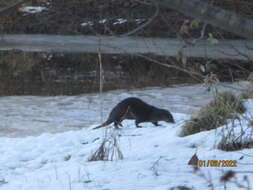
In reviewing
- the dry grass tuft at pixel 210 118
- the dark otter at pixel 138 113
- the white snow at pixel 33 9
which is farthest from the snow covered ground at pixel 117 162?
the white snow at pixel 33 9

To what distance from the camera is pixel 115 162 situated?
4.51m

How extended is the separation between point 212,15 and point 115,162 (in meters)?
2.34

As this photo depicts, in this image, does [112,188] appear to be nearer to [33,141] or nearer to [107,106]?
[33,141]

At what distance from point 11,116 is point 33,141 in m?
2.44

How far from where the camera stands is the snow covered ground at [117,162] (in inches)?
150

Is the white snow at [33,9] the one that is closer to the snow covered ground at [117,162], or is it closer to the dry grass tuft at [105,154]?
the snow covered ground at [117,162]

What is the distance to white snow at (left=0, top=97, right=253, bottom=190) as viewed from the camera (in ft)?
12.5

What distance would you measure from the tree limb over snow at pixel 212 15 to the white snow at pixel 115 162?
2.96ft

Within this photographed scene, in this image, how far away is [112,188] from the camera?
3.69m

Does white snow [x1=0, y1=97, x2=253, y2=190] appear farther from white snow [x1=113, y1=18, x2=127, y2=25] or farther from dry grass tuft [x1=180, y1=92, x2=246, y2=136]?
white snow [x1=113, y1=18, x2=127, y2=25]

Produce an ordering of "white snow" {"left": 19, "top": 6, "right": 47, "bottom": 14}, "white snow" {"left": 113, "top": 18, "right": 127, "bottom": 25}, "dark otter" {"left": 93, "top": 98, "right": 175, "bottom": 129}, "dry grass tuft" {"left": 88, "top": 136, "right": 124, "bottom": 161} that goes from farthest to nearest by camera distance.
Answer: "white snow" {"left": 19, "top": 6, "right": 47, "bottom": 14}
"white snow" {"left": 113, "top": 18, "right": 127, "bottom": 25}
"dark otter" {"left": 93, "top": 98, "right": 175, "bottom": 129}
"dry grass tuft" {"left": 88, "top": 136, "right": 124, "bottom": 161}
